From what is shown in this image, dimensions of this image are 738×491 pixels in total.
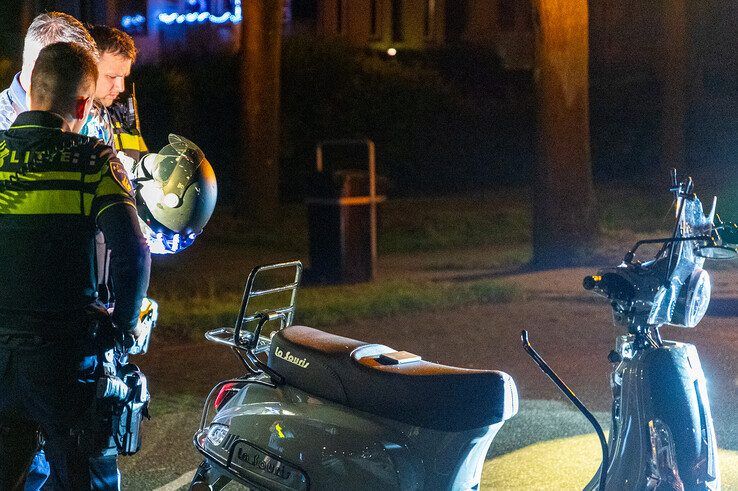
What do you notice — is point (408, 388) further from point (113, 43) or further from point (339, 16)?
point (339, 16)

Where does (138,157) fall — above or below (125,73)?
below

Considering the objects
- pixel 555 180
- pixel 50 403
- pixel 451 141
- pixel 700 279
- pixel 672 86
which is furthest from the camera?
pixel 451 141

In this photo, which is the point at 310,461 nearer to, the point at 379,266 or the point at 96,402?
the point at 96,402

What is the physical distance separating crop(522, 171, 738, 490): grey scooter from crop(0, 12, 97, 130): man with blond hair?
2.00m

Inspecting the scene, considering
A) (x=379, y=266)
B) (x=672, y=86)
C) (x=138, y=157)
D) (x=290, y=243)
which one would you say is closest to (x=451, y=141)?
(x=672, y=86)

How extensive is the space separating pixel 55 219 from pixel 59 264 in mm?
143

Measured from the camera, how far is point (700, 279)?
13.1 ft

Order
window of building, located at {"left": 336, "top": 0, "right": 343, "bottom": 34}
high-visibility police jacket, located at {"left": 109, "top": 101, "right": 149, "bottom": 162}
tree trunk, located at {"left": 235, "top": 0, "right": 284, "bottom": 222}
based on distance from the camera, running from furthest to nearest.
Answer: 1. window of building, located at {"left": 336, "top": 0, "right": 343, "bottom": 34}
2. tree trunk, located at {"left": 235, "top": 0, "right": 284, "bottom": 222}
3. high-visibility police jacket, located at {"left": 109, "top": 101, "right": 149, "bottom": 162}

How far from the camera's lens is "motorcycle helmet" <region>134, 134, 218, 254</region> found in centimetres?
435

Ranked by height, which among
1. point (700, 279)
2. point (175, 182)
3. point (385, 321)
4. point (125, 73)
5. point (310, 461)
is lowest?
point (385, 321)

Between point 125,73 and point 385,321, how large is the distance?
5223mm

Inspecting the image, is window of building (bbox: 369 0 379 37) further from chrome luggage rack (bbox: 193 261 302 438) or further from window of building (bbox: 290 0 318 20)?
chrome luggage rack (bbox: 193 261 302 438)

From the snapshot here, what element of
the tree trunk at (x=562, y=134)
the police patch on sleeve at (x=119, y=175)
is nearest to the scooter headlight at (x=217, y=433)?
the police patch on sleeve at (x=119, y=175)

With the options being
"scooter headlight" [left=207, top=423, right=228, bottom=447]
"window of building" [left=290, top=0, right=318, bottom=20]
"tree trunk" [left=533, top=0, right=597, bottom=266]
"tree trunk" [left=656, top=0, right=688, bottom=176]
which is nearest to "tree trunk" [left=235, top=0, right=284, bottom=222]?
"tree trunk" [left=533, top=0, right=597, bottom=266]
